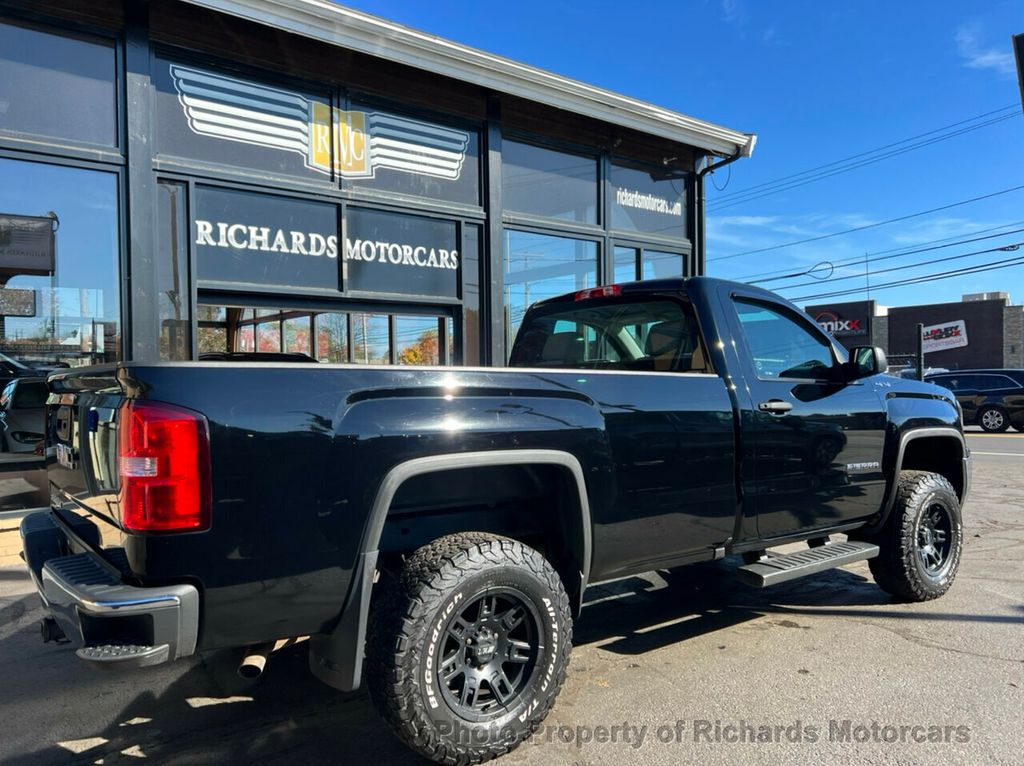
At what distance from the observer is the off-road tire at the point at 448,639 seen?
2576mm

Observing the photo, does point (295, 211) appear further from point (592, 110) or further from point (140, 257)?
point (592, 110)

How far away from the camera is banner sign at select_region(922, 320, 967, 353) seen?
4041cm

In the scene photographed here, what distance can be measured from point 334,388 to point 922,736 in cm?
273

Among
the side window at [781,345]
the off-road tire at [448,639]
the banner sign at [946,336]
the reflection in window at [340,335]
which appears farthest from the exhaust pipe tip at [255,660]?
the banner sign at [946,336]

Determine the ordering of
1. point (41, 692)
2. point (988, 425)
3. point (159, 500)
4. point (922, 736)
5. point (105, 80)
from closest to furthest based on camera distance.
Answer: point (159, 500) → point (922, 736) → point (41, 692) → point (105, 80) → point (988, 425)

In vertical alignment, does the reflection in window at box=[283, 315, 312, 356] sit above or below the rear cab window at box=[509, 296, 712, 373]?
above

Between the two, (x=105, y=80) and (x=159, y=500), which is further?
(x=105, y=80)

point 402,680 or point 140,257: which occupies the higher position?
point 140,257

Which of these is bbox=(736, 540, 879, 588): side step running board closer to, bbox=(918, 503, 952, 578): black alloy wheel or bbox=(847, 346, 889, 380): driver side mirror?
bbox=(918, 503, 952, 578): black alloy wheel

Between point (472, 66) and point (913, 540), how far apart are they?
5853mm

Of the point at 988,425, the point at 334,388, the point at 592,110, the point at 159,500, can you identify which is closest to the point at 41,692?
the point at 159,500

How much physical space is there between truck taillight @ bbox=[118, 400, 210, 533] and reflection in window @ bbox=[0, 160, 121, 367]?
423cm

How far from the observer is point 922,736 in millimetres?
2979

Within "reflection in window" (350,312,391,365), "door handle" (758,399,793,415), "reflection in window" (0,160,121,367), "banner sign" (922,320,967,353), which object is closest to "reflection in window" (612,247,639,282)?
"reflection in window" (350,312,391,365)
